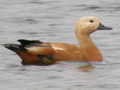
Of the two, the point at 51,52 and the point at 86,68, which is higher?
the point at 51,52

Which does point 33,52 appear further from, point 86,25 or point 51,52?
point 86,25

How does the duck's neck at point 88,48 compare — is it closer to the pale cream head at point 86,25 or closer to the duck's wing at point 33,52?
the pale cream head at point 86,25

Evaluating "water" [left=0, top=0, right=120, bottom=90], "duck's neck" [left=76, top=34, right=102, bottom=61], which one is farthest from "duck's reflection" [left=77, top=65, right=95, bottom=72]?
"duck's neck" [left=76, top=34, right=102, bottom=61]

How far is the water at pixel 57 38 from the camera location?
419 inches

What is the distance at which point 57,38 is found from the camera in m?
→ 15.0

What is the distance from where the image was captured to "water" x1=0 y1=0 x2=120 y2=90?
34.9ft

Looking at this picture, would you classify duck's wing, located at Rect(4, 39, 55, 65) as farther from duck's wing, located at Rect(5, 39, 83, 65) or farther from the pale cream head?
the pale cream head

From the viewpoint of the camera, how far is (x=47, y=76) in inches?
437

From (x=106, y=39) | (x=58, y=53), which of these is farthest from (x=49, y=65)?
(x=106, y=39)

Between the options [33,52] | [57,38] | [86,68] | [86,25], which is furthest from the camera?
[57,38]

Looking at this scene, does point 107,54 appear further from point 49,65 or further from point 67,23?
point 67,23

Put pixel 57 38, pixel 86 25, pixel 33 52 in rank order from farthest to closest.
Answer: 1. pixel 57 38
2. pixel 86 25
3. pixel 33 52

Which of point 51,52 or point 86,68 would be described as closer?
point 86,68

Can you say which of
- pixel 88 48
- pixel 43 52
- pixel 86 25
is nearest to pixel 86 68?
pixel 88 48
